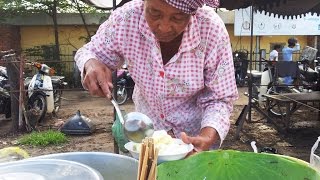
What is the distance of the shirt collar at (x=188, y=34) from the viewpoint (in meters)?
1.54

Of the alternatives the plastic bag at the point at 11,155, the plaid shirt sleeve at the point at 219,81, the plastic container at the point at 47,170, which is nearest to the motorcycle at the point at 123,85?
the plaid shirt sleeve at the point at 219,81

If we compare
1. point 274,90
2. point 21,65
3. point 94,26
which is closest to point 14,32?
point 94,26

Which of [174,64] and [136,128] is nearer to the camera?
[136,128]

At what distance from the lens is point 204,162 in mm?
943

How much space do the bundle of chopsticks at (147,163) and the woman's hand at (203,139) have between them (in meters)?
0.37

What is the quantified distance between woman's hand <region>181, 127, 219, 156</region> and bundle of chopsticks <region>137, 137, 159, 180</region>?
1.23ft

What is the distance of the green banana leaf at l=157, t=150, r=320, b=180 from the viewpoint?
0.91 m

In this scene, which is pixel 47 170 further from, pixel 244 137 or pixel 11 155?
pixel 244 137

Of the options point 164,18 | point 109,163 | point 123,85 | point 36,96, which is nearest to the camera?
point 109,163

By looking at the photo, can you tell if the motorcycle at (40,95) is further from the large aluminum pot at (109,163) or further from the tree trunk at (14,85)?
the large aluminum pot at (109,163)

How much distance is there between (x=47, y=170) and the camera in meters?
1.02

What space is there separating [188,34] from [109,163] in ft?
2.16

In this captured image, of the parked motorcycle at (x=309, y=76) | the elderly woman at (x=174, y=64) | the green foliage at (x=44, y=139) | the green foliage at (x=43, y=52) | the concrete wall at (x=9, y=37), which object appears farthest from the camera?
the concrete wall at (x=9, y=37)

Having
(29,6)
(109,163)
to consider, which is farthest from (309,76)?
(29,6)
